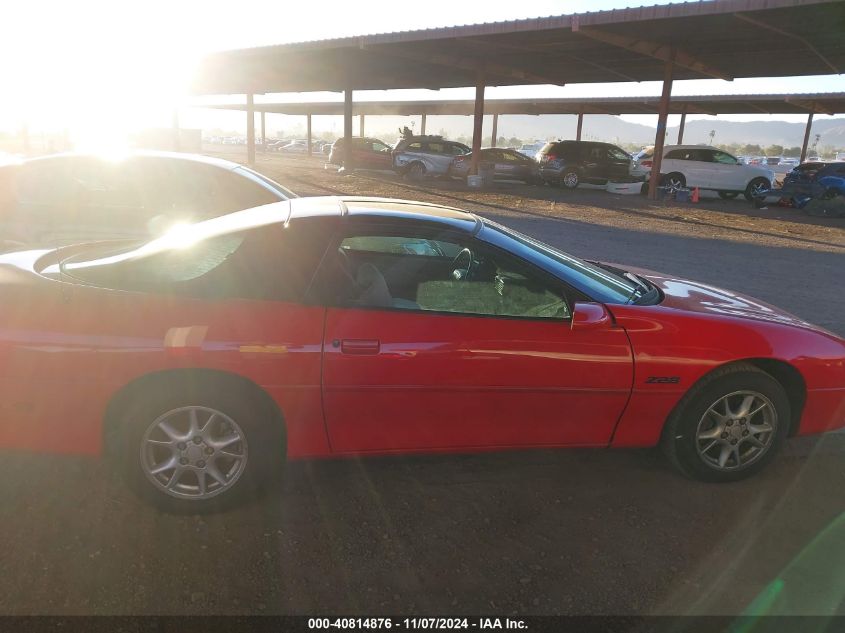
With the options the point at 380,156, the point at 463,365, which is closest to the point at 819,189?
the point at 380,156

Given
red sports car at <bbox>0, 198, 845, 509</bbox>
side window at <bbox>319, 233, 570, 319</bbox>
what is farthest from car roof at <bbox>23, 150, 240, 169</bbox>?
side window at <bbox>319, 233, 570, 319</bbox>

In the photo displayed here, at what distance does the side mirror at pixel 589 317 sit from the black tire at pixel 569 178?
2105cm

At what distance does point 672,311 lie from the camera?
3.08 meters

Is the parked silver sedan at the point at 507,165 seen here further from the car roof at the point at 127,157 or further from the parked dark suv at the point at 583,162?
the car roof at the point at 127,157

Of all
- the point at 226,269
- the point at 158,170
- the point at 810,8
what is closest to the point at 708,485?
the point at 226,269

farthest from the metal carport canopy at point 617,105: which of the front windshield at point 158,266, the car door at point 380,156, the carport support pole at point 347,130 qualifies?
the front windshield at point 158,266

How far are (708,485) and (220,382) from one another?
8.27 feet

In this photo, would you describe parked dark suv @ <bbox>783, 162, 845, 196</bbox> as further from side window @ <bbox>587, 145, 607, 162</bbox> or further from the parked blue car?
side window @ <bbox>587, 145, 607, 162</bbox>

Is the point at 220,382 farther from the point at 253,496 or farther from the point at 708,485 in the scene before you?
the point at 708,485

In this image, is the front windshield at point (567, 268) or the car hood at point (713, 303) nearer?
the front windshield at point (567, 268)

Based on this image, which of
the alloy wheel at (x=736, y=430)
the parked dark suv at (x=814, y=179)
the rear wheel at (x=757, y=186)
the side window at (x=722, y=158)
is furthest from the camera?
the side window at (x=722, y=158)

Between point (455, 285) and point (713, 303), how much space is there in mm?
1422

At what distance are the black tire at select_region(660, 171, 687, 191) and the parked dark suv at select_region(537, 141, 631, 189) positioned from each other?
5.05ft

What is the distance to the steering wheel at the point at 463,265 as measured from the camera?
3499 mm
